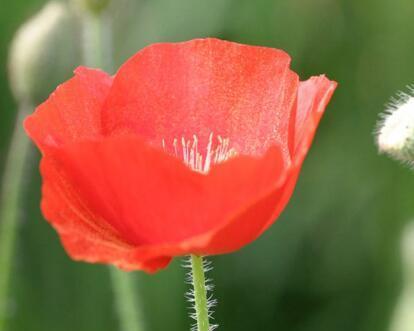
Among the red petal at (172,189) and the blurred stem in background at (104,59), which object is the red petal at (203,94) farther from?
the blurred stem in background at (104,59)

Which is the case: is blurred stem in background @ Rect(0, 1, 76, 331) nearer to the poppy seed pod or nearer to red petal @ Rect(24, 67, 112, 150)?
the poppy seed pod

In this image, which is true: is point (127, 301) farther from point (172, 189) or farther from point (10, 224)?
point (172, 189)

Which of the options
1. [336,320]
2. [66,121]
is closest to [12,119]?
[336,320]

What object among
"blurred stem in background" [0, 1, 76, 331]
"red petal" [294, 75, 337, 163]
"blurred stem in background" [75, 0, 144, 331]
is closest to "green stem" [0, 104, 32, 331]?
"blurred stem in background" [0, 1, 76, 331]

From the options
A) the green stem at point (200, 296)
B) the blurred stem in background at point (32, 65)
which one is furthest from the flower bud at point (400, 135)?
the blurred stem in background at point (32, 65)

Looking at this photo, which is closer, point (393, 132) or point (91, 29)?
point (393, 132)

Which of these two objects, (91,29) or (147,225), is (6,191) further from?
(147,225)
